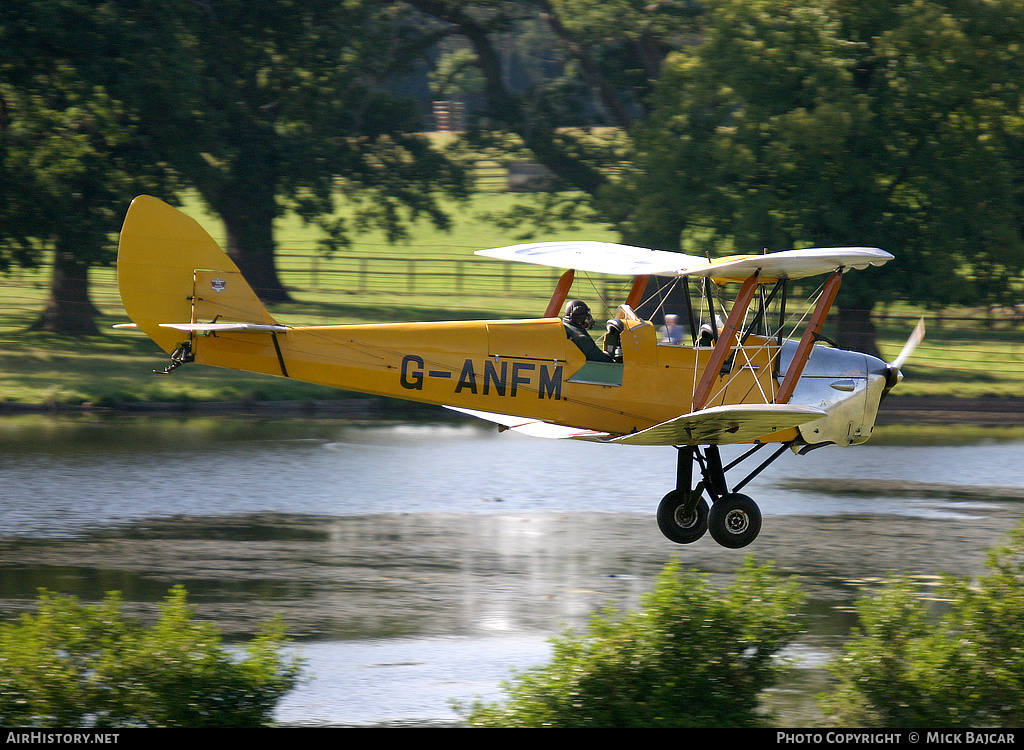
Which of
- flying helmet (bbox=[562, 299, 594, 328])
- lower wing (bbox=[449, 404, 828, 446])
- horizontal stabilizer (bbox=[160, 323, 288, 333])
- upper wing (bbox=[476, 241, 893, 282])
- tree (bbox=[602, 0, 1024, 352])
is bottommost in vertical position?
lower wing (bbox=[449, 404, 828, 446])

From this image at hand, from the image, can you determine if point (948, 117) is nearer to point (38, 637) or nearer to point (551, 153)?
point (551, 153)

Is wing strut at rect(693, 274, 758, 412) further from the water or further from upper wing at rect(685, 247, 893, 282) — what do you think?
the water

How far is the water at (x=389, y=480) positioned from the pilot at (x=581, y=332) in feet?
10.3

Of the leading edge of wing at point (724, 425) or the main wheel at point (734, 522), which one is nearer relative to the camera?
the leading edge of wing at point (724, 425)

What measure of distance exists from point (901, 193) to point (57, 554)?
22203 millimetres

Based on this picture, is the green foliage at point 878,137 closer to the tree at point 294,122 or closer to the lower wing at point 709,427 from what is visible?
the tree at point 294,122

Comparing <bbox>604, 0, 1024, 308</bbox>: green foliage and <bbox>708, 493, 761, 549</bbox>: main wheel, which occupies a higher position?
<bbox>604, 0, 1024, 308</bbox>: green foliage

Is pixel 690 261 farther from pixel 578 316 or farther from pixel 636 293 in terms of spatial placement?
pixel 578 316

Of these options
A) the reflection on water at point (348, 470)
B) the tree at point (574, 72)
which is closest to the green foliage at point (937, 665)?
the reflection on water at point (348, 470)

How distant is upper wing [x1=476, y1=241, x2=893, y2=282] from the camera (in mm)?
11898

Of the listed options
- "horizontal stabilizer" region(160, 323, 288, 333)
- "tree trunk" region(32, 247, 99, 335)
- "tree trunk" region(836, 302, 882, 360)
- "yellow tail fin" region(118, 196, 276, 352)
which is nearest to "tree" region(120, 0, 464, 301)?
"tree trunk" region(32, 247, 99, 335)

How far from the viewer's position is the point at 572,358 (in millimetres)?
12695

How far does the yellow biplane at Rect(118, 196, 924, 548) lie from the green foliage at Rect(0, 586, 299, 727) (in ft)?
13.3

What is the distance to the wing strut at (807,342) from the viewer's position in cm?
1239
